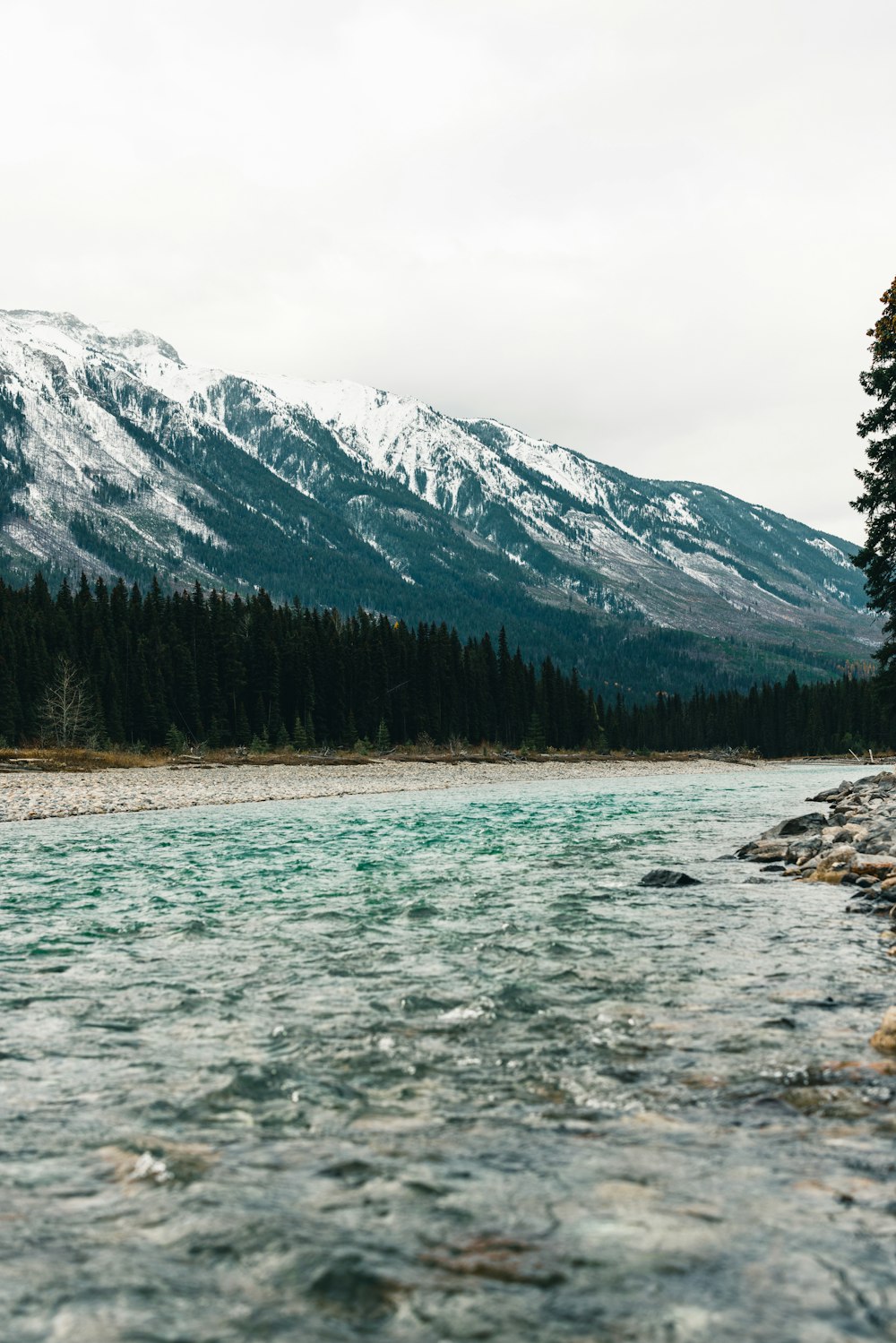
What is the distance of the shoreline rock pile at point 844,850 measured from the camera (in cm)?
1752

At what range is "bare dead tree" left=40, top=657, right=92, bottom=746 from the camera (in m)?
80.0

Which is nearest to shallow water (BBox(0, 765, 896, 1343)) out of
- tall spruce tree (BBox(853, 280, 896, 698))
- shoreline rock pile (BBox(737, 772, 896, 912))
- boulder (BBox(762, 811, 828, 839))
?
shoreline rock pile (BBox(737, 772, 896, 912))

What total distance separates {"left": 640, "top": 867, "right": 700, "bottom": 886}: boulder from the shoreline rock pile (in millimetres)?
2359

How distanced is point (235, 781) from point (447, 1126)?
58.9 metres

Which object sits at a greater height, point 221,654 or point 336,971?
point 221,654

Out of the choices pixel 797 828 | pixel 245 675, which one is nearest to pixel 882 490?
pixel 797 828

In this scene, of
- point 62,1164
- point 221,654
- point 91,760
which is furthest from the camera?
point 221,654

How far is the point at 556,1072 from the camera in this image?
26.2 ft

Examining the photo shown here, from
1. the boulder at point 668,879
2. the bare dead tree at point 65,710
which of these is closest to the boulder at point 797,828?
the boulder at point 668,879

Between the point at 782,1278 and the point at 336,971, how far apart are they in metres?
7.75

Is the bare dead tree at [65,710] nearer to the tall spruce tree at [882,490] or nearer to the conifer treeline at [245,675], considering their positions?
the conifer treeline at [245,675]

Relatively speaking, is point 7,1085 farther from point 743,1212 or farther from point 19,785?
point 19,785

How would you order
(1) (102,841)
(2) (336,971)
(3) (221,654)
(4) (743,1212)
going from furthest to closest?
(3) (221,654) → (1) (102,841) → (2) (336,971) → (4) (743,1212)

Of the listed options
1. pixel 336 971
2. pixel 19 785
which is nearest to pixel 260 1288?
pixel 336 971
